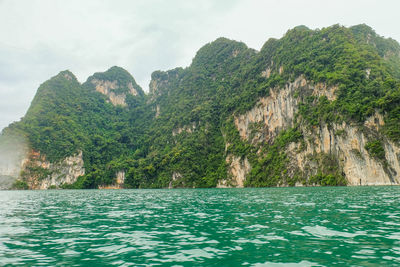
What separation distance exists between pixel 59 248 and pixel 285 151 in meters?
101

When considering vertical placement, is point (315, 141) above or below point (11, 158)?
below

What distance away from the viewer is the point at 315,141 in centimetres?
9100

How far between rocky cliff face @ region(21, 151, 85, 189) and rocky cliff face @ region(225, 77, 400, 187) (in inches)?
3766

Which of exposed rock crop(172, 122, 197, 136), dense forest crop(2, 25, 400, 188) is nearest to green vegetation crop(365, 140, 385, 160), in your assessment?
dense forest crop(2, 25, 400, 188)

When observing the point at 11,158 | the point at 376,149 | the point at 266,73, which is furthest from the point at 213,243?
the point at 11,158

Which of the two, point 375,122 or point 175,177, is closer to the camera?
point 375,122

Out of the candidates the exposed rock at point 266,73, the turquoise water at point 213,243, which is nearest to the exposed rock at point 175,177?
the exposed rock at point 266,73

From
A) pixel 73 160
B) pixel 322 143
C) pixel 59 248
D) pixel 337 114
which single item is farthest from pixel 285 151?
pixel 73 160

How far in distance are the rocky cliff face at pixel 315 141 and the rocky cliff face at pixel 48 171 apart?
9565 centimetres

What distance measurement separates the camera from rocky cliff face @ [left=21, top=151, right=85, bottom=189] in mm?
145375

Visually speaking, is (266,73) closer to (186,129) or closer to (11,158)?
(186,129)

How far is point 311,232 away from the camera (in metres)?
11.5

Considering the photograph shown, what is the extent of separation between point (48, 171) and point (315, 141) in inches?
5746

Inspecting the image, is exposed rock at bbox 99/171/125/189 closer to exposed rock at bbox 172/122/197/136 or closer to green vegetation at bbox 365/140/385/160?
exposed rock at bbox 172/122/197/136
